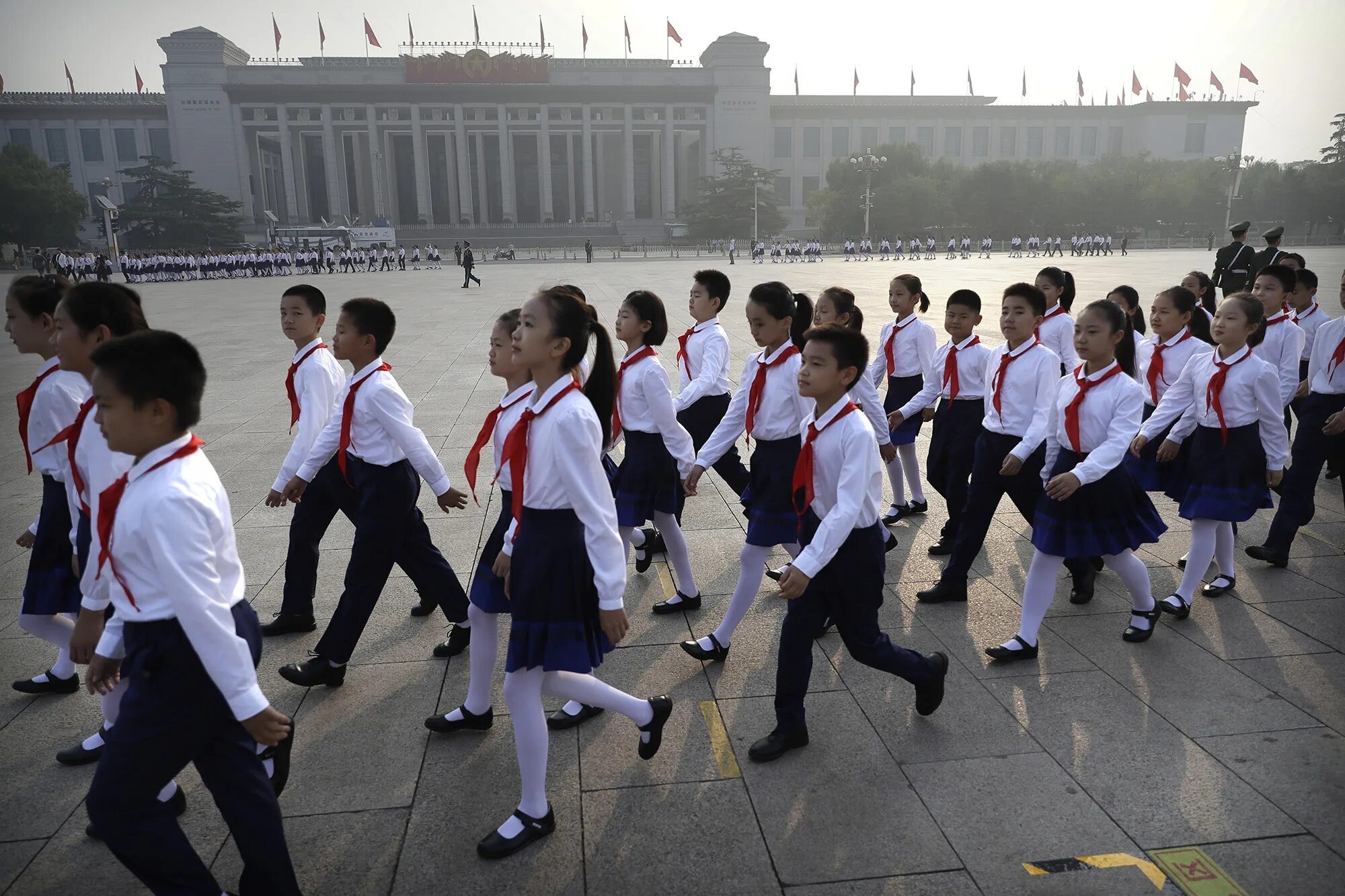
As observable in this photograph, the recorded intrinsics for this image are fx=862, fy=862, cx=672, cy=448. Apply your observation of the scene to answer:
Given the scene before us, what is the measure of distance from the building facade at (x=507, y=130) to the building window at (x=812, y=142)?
0.19m

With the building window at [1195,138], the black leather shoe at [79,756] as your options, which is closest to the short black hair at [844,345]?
the black leather shoe at [79,756]

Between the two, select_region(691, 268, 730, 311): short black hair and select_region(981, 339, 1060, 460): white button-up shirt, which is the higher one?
select_region(691, 268, 730, 311): short black hair

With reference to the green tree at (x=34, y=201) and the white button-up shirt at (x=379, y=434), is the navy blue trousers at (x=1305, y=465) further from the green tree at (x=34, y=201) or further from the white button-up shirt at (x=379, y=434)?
the green tree at (x=34, y=201)

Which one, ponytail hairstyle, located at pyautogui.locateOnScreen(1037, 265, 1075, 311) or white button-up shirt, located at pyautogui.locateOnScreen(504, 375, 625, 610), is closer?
white button-up shirt, located at pyautogui.locateOnScreen(504, 375, 625, 610)

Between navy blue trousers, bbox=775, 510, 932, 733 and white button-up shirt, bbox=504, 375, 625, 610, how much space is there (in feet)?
2.88

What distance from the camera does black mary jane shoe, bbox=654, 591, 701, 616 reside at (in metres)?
4.66

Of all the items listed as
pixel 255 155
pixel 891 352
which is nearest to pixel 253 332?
pixel 891 352

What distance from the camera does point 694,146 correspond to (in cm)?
8206

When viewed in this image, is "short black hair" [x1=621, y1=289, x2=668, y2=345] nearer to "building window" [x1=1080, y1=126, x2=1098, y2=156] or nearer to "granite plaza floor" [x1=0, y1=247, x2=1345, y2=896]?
"granite plaza floor" [x1=0, y1=247, x2=1345, y2=896]

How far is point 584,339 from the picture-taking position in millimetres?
2891

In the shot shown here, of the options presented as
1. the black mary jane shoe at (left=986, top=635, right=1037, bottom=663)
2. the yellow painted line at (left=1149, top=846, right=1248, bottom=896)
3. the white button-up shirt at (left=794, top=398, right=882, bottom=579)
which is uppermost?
the white button-up shirt at (left=794, top=398, right=882, bottom=579)

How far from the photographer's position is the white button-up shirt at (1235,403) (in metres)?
4.46

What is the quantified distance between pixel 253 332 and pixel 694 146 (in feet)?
230

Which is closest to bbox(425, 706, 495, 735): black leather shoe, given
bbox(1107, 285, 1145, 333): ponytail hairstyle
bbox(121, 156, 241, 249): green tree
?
bbox(1107, 285, 1145, 333): ponytail hairstyle
